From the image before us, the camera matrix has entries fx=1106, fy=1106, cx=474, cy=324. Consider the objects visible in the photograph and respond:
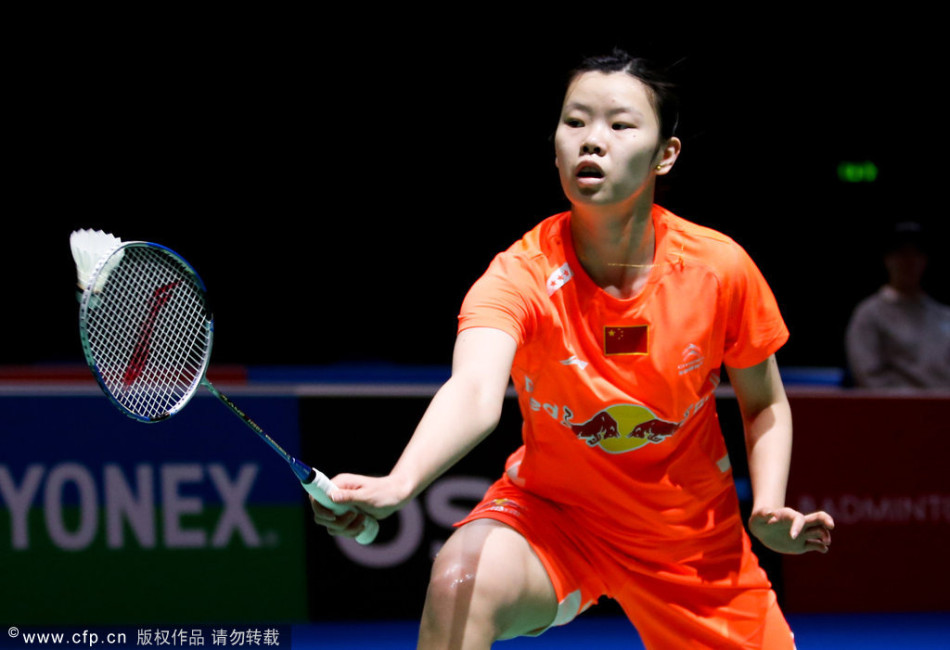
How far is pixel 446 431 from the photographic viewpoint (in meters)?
1.90

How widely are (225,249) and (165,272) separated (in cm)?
796

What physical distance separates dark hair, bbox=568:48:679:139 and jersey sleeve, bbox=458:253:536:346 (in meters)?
0.44

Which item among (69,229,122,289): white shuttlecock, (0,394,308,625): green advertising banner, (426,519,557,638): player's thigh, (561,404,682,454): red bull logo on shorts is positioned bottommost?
(0,394,308,625): green advertising banner

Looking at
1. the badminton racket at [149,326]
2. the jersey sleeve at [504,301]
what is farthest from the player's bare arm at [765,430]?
the badminton racket at [149,326]

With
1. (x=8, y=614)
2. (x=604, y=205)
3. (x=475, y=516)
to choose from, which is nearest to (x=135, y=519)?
(x=8, y=614)

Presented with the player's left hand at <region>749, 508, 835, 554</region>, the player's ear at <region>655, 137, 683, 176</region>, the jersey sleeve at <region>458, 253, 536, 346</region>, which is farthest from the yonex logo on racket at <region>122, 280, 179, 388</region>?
the player's left hand at <region>749, 508, 835, 554</region>

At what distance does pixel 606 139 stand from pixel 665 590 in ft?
3.22

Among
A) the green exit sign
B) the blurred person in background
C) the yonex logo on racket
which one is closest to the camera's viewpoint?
the yonex logo on racket

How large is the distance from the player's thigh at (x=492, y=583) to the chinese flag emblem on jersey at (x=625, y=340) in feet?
1.42

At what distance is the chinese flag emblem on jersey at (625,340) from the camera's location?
232cm

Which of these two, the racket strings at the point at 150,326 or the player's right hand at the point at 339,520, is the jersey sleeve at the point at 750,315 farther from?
the racket strings at the point at 150,326

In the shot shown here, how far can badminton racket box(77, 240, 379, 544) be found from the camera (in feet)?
7.64

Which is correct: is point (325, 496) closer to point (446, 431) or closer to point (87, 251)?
point (446, 431)

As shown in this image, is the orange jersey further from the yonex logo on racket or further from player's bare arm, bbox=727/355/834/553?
the yonex logo on racket
